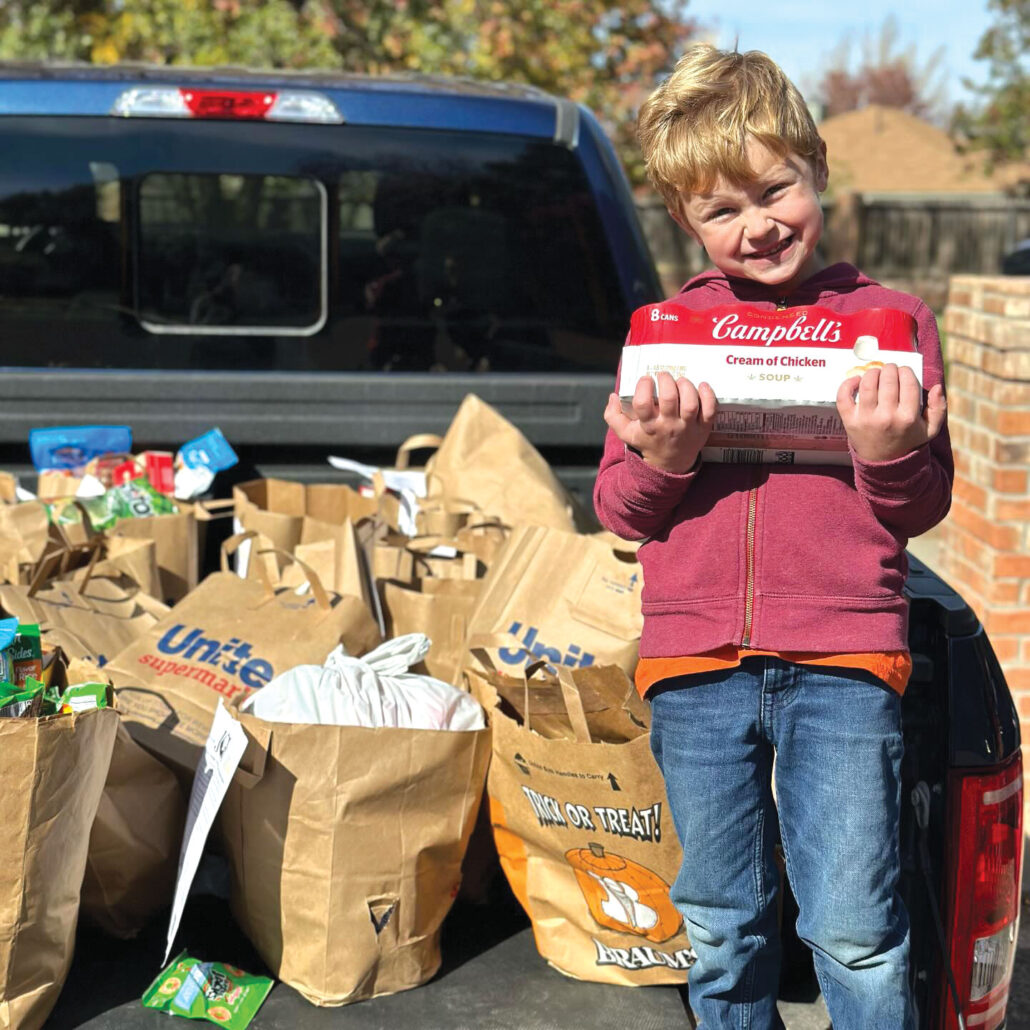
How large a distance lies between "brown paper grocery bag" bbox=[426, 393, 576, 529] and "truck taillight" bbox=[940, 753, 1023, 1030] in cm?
130

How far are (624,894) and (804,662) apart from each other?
0.72 m

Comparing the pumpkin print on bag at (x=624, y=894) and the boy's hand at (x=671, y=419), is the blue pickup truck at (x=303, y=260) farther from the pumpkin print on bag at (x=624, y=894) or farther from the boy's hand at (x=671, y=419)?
the boy's hand at (x=671, y=419)

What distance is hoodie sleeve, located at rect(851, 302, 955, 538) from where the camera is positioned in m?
1.74

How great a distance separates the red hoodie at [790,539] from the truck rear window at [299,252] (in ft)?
4.25

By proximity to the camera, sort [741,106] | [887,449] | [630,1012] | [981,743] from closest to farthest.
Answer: [887,449], [741,106], [981,743], [630,1012]

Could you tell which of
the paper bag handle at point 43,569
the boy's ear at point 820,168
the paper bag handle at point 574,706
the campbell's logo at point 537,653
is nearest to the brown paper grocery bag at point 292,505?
the paper bag handle at point 43,569

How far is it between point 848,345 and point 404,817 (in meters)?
1.17

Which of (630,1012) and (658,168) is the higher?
(658,168)

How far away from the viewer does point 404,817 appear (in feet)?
7.79

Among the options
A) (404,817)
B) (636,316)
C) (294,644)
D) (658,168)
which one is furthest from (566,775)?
(658,168)

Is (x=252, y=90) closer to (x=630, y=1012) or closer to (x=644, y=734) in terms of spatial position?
(x=644, y=734)

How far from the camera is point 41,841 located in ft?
6.91

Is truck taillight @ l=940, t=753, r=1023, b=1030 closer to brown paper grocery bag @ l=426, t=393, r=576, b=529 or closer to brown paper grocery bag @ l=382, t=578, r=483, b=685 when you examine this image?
brown paper grocery bag @ l=382, t=578, r=483, b=685

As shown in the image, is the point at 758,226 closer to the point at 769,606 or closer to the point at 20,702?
the point at 769,606
